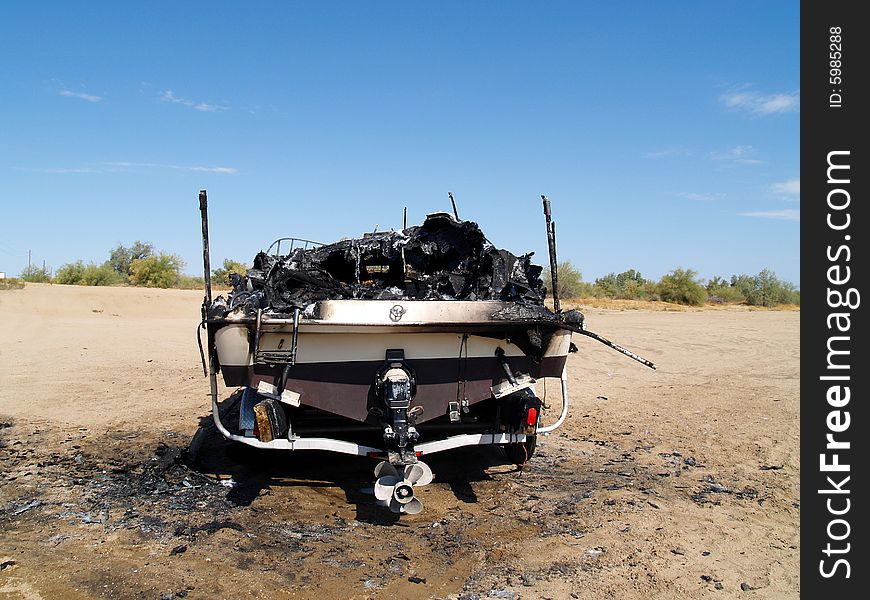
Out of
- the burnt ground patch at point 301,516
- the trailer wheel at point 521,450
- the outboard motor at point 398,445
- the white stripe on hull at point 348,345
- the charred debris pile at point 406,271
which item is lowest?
the burnt ground patch at point 301,516

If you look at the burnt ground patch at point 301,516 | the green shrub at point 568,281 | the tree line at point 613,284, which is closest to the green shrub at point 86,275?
the tree line at point 613,284

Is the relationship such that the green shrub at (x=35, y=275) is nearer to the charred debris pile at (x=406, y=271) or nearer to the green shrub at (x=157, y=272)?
the green shrub at (x=157, y=272)

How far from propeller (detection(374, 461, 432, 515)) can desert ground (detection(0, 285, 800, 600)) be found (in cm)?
22

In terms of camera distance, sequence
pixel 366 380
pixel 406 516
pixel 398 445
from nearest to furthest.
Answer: pixel 398 445 → pixel 366 380 → pixel 406 516

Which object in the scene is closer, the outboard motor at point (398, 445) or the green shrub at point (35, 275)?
the outboard motor at point (398, 445)

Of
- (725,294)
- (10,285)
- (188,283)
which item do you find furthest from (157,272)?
(725,294)

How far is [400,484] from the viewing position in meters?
4.36

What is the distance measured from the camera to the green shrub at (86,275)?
121 feet

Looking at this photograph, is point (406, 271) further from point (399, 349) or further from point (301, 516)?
point (301, 516)

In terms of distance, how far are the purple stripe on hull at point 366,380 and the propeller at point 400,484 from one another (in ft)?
1.51

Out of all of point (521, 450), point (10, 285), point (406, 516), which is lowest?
point (406, 516)

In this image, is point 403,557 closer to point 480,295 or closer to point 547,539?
point 547,539

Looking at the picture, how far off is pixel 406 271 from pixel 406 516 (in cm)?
193

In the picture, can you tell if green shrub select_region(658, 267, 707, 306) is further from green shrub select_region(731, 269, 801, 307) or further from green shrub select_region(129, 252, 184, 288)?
green shrub select_region(129, 252, 184, 288)
